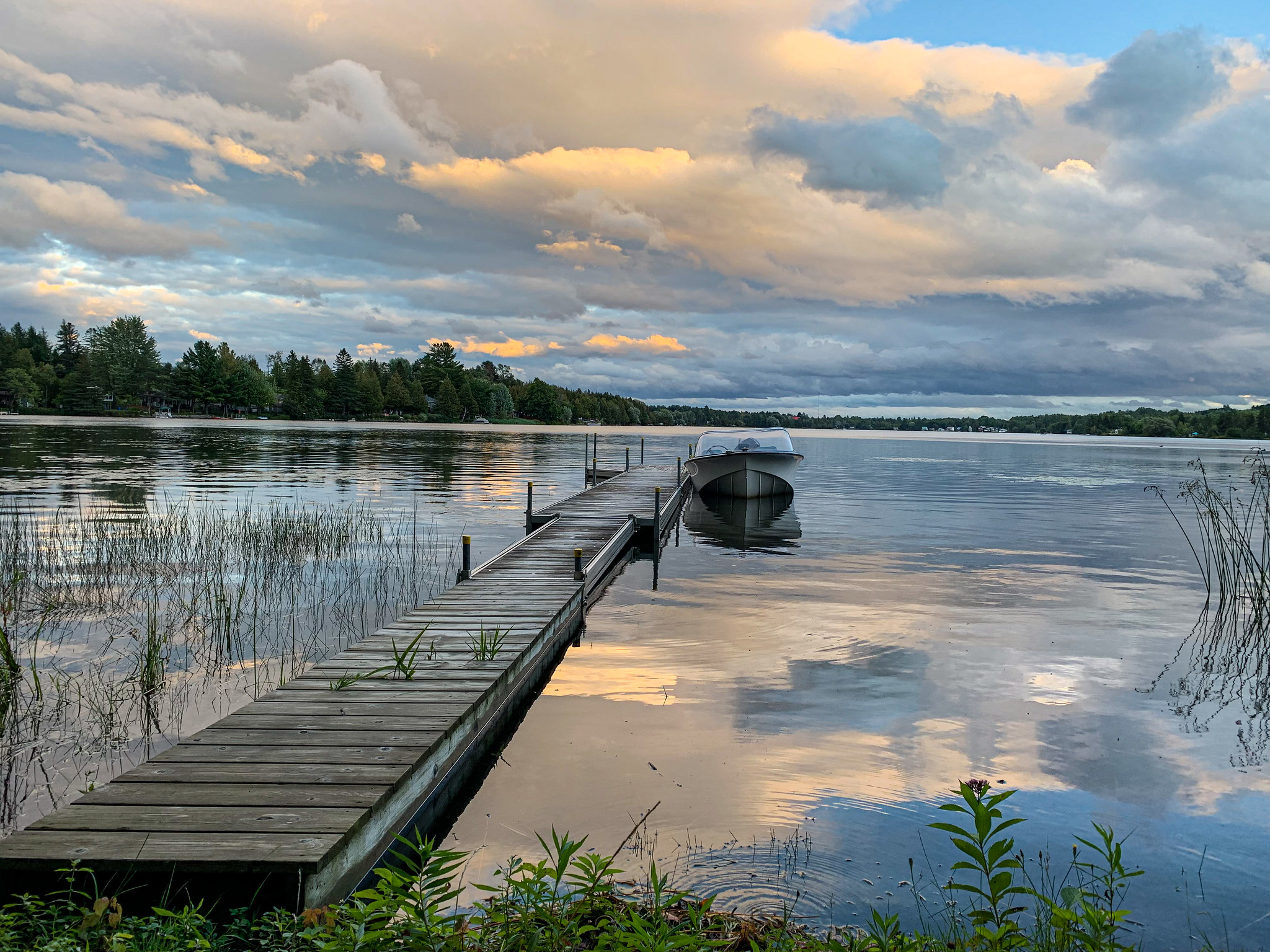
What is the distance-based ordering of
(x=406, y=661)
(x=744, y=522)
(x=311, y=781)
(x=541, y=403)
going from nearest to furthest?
(x=311, y=781) → (x=406, y=661) → (x=744, y=522) → (x=541, y=403)

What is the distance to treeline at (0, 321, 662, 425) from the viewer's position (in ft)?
387

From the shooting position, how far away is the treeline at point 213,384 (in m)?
118

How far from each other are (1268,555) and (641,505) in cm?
1492

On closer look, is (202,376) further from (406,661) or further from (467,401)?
(406,661)

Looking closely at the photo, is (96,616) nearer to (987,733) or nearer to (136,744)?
(136,744)

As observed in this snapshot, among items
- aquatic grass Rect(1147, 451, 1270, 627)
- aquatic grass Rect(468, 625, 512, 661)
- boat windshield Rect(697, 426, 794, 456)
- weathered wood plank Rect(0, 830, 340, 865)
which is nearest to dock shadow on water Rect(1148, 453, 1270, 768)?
aquatic grass Rect(1147, 451, 1270, 627)

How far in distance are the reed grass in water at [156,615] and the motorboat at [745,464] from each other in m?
13.2

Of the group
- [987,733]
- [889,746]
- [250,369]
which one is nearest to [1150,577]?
[987,733]

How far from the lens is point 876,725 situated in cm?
792

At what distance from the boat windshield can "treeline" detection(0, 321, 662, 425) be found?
378 ft

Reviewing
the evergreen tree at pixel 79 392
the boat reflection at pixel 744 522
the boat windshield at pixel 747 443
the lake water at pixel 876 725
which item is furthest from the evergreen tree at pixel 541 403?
the lake water at pixel 876 725

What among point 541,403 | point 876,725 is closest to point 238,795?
point 876,725

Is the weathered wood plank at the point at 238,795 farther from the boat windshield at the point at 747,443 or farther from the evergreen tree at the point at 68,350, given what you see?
the evergreen tree at the point at 68,350

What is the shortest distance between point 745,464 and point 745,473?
36cm
